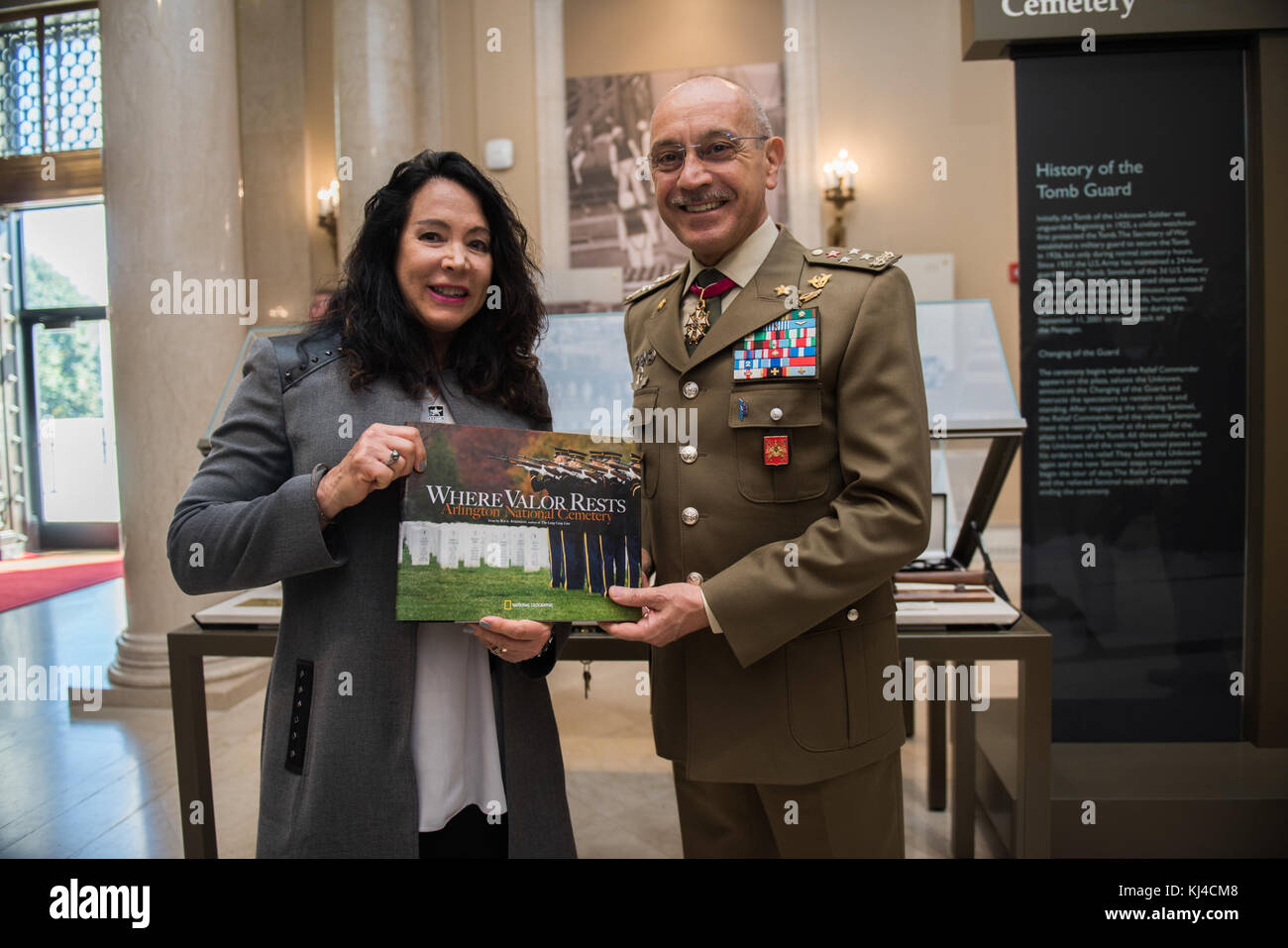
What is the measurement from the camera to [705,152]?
151 cm

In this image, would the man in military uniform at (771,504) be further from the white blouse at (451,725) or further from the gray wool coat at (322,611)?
the gray wool coat at (322,611)

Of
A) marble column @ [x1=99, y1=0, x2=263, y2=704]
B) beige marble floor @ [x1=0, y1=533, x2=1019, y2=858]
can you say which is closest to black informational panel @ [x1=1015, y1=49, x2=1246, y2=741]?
beige marble floor @ [x1=0, y1=533, x2=1019, y2=858]

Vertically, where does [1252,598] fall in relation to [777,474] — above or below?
below

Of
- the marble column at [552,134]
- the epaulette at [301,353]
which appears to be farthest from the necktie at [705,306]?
the marble column at [552,134]

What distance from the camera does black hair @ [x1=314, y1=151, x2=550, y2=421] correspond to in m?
1.45

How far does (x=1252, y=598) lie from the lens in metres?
2.80

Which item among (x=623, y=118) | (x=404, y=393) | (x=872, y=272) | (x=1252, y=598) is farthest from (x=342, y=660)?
(x=623, y=118)

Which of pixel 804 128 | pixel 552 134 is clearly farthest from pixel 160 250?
pixel 804 128

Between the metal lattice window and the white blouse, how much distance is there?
12.8 ft

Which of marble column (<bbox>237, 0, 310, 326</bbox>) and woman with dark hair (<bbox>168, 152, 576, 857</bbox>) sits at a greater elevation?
marble column (<bbox>237, 0, 310, 326</bbox>)

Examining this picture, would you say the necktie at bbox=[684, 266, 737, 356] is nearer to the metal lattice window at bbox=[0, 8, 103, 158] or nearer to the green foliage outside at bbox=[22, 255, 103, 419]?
the green foliage outside at bbox=[22, 255, 103, 419]

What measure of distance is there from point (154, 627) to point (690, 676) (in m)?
3.98
